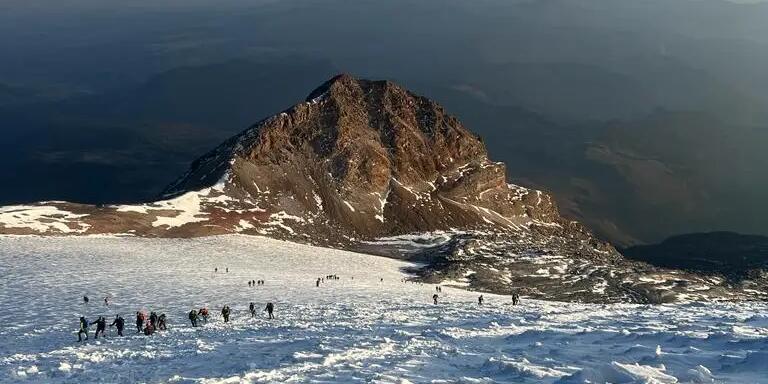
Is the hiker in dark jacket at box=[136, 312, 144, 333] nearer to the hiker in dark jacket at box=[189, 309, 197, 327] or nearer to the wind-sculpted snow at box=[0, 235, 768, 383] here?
the wind-sculpted snow at box=[0, 235, 768, 383]

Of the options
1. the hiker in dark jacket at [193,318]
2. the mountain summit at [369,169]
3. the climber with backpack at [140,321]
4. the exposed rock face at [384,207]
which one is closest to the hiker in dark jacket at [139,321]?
the climber with backpack at [140,321]

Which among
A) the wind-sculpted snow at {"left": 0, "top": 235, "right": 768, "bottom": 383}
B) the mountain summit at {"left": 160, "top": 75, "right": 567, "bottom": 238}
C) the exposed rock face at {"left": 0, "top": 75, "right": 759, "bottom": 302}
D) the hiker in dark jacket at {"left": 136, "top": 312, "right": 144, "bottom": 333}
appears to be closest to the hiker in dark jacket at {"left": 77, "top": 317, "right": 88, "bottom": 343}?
the wind-sculpted snow at {"left": 0, "top": 235, "right": 768, "bottom": 383}

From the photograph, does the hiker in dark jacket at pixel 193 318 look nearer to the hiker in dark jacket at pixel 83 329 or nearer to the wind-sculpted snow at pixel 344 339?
the wind-sculpted snow at pixel 344 339

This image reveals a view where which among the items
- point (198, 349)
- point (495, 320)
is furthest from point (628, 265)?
point (198, 349)

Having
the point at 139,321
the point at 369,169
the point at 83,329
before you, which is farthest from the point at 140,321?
the point at 369,169

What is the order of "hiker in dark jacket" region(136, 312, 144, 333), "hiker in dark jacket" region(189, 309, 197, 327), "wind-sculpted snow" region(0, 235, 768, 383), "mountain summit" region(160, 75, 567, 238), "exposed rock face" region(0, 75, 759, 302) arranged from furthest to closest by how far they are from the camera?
"mountain summit" region(160, 75, 567, 238), "exposed rock face" region(0, 75, 759, 302), "hiker in dark jacket" region(189, 309, 197, 327), "hiker in dark jacket" region(136, 312, 144, 333), "wind-sculpted snow" region(0, 235, 768, 383)

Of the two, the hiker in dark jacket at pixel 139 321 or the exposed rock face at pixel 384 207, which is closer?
the hiker in dark jacket at pixel 139 321
